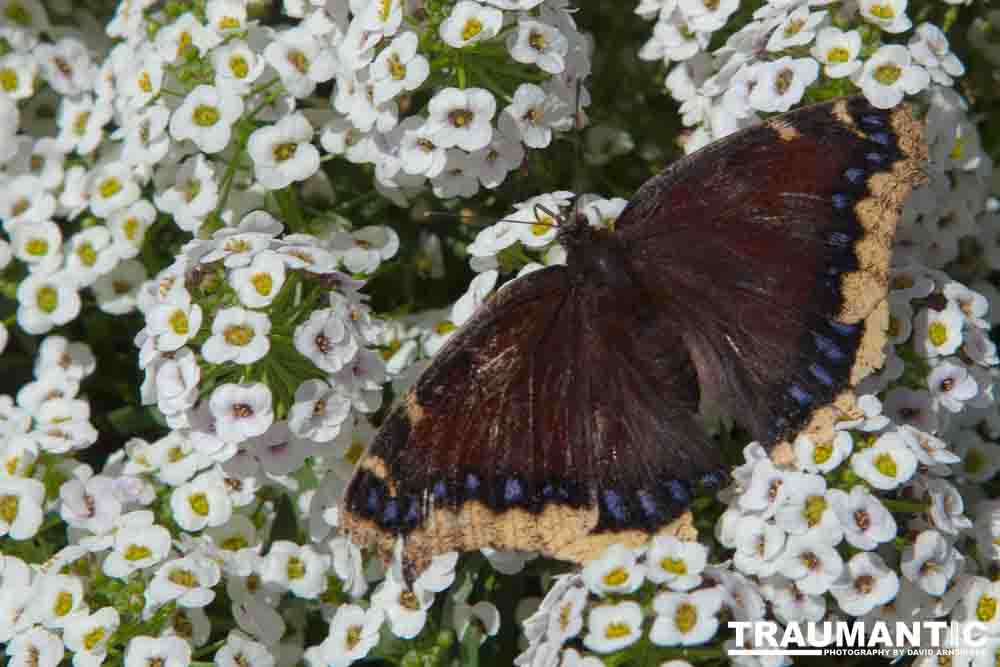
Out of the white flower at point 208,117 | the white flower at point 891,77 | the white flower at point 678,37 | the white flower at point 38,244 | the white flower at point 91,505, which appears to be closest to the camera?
the white flower at point 891,77

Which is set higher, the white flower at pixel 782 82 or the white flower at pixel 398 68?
the white flower at pixel 398 68

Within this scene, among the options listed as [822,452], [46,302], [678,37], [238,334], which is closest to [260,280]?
[238,334]

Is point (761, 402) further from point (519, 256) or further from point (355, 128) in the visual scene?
point (355, 128)

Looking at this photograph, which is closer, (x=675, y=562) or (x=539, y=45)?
(x=675, y=562)

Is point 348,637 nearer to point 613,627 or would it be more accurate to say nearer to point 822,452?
point 613,627

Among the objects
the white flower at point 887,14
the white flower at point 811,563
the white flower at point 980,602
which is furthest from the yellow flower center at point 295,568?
the white flower at point 887,14

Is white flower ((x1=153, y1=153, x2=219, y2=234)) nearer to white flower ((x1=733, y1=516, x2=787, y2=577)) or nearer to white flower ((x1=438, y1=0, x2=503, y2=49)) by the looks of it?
white flower ((x1=438, y1=0, x2=503, y2=49))

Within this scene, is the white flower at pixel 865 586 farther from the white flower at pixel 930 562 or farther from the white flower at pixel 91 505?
the white flower at pixel 91 505
